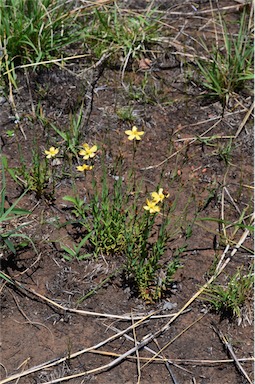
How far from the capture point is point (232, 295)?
242 centimetres

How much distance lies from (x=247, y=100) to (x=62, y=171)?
47.3 inches

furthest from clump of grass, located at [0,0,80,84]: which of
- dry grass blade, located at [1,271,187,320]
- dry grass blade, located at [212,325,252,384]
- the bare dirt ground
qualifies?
dry grass blade, located at [212,325,252,384]

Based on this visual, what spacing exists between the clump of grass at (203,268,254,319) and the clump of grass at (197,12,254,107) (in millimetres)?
1207

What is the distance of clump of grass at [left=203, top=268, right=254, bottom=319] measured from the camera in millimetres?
2432

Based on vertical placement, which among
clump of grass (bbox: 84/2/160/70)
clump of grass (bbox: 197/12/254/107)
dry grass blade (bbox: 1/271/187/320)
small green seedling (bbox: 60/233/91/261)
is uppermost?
clump of grass (bbox: 84/2/160/70)

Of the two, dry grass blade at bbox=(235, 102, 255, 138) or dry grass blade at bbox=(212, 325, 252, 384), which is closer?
dry grass blade at bbox=(212, 325, 252, 384)

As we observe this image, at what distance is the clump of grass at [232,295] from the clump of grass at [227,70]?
121 centimetres

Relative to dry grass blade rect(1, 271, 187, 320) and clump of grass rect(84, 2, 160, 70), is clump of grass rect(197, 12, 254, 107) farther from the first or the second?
dry grass blade rect(1, 271, 187, 320)

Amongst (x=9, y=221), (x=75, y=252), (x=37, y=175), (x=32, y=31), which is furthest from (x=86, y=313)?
(x=32, y=31)

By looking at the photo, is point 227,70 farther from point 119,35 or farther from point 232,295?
point 232,295

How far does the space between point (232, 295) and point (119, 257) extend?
54 cm

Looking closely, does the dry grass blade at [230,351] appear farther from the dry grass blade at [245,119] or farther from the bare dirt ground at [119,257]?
the dry grass blade at [245,119]

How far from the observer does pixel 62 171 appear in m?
2.92

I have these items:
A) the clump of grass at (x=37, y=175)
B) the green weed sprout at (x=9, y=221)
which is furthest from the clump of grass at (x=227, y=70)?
the green weed sprout at (x=9, y=221)
